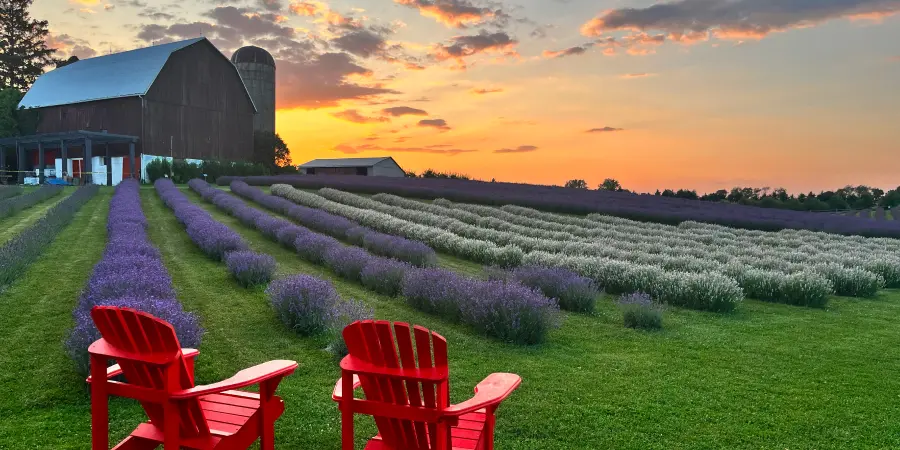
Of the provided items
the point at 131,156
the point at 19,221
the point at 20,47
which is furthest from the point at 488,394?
the point at 20,47

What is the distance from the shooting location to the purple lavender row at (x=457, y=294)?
6.73 metres

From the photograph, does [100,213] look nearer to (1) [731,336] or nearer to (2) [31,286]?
(2) [31,286]

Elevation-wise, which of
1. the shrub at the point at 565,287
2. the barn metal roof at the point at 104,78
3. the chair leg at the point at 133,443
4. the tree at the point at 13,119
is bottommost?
the chair leg at the point at 133,443

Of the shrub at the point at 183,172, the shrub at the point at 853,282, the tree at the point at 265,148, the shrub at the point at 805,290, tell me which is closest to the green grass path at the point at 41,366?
the shrub at the point at 805,290

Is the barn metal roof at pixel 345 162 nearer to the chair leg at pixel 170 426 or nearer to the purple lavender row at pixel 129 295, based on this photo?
the purple lavender row at pixel 129 295

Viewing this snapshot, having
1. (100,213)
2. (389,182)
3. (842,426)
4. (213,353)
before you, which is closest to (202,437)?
(213,353)

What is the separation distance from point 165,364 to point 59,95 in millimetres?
52393

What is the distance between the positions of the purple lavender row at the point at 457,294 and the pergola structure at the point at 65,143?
31.7 meters

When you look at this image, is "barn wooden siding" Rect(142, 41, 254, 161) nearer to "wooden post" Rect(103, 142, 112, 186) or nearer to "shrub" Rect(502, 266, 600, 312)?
"wooden post" Rect(103, 142, 112, 186)

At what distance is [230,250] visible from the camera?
11.3 m

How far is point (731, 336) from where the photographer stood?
298 inches

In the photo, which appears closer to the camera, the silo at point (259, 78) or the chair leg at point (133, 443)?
the chair leg at point (133, 443)

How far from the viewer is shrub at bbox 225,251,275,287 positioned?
30.2 ft

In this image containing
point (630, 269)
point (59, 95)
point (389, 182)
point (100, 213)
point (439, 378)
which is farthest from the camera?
point (59, 95)
